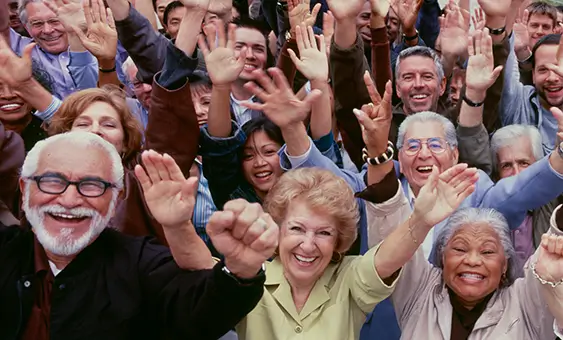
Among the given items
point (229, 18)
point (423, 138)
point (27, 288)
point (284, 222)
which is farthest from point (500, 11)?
point (27, 288)

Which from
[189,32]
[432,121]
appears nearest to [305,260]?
[189,32]

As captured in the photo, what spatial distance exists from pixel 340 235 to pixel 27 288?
3.32ft

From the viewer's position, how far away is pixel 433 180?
8.43 feet

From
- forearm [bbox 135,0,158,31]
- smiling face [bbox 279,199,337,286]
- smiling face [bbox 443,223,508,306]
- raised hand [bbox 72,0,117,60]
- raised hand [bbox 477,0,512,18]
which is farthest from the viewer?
forearm [bbox 135,0,158,31]

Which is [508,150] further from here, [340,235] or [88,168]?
[88,168]

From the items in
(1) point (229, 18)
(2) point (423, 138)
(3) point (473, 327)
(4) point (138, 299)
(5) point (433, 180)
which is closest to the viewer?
(4) point (138, 299)

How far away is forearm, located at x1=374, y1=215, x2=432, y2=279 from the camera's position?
99.5 inches

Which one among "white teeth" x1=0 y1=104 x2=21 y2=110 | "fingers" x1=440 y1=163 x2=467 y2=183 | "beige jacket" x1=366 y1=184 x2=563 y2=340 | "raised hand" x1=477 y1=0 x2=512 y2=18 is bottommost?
"beige jacket" x1=366 y1=184 x2=563 y2=340

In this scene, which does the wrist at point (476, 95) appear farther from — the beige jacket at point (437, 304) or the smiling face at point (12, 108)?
the smiling face at point (12, 108)

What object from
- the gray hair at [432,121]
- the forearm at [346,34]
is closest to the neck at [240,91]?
the forearm at [346,34]

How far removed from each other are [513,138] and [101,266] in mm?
2229

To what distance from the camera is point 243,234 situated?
212cm

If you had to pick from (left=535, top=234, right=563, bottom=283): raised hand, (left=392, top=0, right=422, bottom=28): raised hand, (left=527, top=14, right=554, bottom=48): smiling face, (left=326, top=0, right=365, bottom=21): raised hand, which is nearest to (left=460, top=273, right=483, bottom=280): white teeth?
(left=535, top=234, right=563, bottom=283): raised hand

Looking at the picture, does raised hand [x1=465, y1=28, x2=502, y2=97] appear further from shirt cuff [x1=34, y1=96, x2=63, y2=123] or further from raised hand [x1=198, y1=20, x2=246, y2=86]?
shirt cuff [x1=34, y1=96, x2=63, y2=123]
